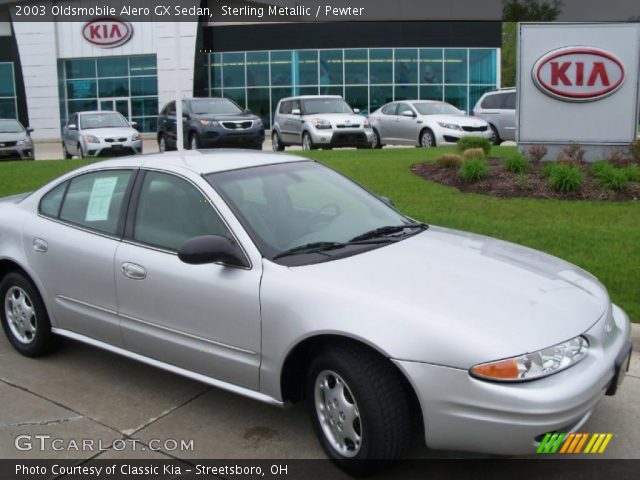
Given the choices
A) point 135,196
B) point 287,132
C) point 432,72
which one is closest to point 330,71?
point 432,72

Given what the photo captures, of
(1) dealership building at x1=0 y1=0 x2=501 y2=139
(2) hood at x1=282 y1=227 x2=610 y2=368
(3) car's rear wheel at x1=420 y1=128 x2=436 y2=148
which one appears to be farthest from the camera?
(1) dealership building at x1=0 y1=0 x2=501 y2=139

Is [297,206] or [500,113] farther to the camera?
[500,113]

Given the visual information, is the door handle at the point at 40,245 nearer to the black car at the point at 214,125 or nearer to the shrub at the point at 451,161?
the shrub at the point at 451,161

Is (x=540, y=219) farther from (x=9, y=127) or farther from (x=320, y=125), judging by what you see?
(x=9, y=127)

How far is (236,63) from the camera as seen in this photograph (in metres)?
38.9

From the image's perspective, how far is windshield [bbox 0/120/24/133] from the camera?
20.8 meters

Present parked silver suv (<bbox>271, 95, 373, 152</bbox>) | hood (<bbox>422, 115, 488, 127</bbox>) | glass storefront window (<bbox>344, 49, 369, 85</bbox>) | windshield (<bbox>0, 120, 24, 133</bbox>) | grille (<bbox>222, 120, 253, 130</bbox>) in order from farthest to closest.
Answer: glass storefront window (<bbox>344, 49, 369, 85</bbox>), windshield (<bbox>0, 120, 24, 133</bbox>), parked silver suv (<bbox>271, 95, 373, 152</bbox>), hood (<bbox>422, 115, 488, 127</bbox>), grille (<bbox>222, 120, 253, 130</bbox>)

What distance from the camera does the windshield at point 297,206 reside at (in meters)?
4.04

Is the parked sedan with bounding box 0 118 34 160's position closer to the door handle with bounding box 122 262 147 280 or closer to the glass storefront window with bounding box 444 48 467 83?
the door handle with bounding box 122 262 147 280

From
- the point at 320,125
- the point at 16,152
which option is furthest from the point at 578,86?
the point at 16,152

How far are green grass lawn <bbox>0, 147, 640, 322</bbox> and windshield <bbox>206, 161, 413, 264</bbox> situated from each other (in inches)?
89.6

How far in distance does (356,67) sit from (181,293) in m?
35.0

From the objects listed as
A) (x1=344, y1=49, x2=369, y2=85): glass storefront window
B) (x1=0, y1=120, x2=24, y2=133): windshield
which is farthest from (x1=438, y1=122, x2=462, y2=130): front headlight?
(x1=344, y1=49, x2=369, y2=85): glass storefront window

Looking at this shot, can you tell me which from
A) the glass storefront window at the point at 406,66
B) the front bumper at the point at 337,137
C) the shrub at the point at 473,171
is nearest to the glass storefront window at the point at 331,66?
the glass storefront window at the point at 406,66
